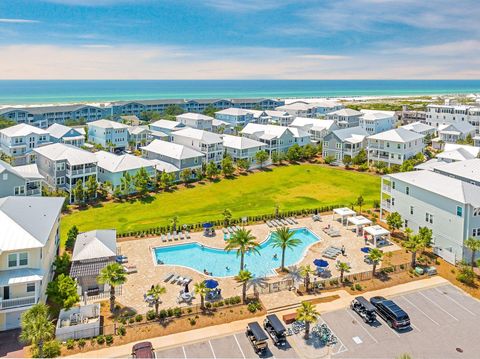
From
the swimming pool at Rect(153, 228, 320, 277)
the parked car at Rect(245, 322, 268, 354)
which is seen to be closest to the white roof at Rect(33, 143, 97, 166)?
the swimming pool at Rect(153, 228, 320, 277)

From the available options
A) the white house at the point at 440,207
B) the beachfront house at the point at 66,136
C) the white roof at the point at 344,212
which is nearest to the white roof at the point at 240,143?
the beachfront house at the point at 66,136

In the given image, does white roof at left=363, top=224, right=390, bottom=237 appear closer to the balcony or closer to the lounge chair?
the lounge chair

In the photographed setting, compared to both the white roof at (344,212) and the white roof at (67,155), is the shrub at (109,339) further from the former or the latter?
the white roof at (67,155)

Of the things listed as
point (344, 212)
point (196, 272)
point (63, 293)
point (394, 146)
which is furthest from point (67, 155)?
point (394, 146)

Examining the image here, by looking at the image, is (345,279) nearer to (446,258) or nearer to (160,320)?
(446,258)

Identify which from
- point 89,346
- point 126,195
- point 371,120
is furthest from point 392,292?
point 371,120
